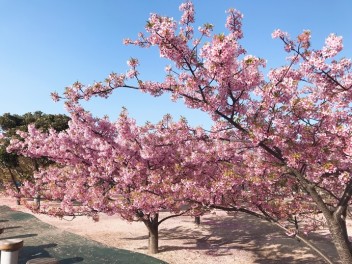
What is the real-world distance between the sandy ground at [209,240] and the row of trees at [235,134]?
2.34 meters

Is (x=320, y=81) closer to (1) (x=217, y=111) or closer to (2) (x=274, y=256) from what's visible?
(1) (x=217, y=111)

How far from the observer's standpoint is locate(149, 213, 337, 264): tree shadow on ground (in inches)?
555

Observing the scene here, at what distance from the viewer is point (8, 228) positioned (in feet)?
57.7

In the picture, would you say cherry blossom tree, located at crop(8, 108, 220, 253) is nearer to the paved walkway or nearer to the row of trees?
the row of trees

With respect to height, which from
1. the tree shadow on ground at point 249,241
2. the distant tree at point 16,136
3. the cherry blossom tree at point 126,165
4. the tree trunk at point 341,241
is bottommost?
the tree shadow on ground at point 249,241

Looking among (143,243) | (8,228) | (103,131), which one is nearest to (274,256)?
(143,243)

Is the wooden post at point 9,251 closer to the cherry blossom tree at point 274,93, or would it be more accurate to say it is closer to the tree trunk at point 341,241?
the cherry blossom tree at point 274,93

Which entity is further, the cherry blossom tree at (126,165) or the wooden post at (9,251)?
the cherry blossom tree at (126,165)

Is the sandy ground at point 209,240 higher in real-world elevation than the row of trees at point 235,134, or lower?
lower

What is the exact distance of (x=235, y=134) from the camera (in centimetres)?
1010

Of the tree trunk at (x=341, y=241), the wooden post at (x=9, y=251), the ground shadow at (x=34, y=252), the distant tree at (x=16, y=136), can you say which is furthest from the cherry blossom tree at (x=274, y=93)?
the distant tree at (x=16, y=136)

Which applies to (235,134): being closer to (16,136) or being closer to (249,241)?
(249,241)

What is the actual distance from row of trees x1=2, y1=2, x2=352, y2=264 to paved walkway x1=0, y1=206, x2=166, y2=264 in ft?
5.77

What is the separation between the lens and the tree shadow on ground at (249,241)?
1410cm
